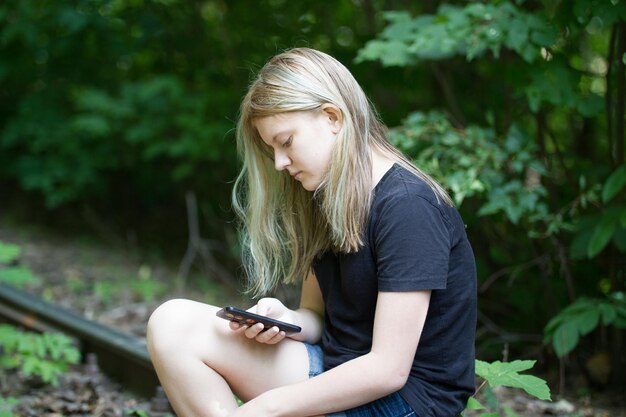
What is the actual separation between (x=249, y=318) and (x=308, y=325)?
0.35m

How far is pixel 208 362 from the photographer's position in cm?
235

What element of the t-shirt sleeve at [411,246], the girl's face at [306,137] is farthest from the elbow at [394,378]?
the girl's face at [306,137]

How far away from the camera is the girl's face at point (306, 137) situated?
2268mm

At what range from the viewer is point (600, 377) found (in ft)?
13.8

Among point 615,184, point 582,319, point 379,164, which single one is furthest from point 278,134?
point 582,319

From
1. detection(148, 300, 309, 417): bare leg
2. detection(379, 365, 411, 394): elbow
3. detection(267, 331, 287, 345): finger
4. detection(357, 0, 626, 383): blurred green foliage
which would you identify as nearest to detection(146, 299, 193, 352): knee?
detection(148, 300, 309, 417): bare leg

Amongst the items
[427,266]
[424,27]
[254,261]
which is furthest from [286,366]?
[424,27]

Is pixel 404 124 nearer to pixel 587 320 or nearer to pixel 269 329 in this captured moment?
pixel 587 320

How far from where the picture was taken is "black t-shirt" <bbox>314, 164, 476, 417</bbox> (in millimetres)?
2098

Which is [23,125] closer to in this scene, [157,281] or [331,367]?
[157,281]

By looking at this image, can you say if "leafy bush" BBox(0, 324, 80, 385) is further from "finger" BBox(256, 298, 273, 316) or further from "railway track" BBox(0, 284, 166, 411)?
"finger" BBox(256, 298, 273, 316)

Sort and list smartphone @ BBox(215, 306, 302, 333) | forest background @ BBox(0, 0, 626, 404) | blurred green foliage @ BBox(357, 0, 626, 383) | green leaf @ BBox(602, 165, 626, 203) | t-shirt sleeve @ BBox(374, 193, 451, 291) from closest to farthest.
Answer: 1. t-shirt sleeve @ BBox(374, 193, 451, 291)
2. smartphone @ BBox(215, 306, 302, 333)
3. green leaf @ BBox(602, 165, 626, 203)
4. blurred green foliage @ BBox(357, 0, 626, 383)
5. forest background @ BBox(0, 0, 626, 404)

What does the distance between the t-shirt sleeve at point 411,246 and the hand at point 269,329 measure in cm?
39

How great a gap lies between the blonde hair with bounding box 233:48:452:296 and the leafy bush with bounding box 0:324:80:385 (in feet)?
4.92
